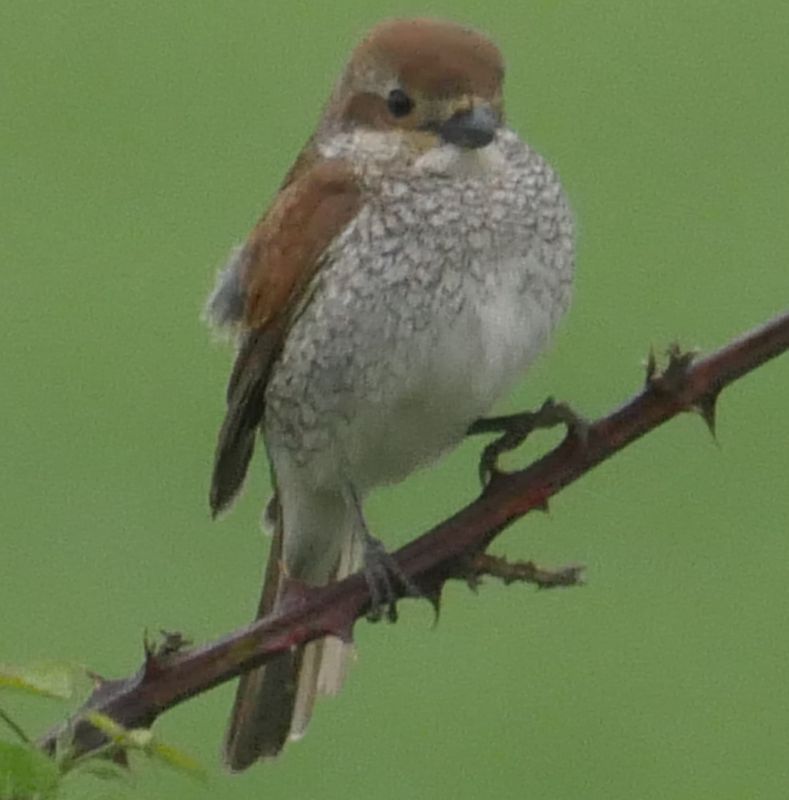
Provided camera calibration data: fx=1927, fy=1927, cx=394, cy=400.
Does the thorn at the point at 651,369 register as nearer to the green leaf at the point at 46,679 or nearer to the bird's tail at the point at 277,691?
the green leaf at the point at 46,679

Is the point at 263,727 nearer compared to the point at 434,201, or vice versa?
the point at 263,727

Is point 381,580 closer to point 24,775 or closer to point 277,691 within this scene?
point 277,691

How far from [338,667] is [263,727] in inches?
11.4

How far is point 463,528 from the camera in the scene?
1.95 meters

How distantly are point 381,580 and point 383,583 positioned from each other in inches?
0.4

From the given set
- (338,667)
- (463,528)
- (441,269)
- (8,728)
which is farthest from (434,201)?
(8,728)

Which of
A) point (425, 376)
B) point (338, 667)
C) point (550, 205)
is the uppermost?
point (550, 205)

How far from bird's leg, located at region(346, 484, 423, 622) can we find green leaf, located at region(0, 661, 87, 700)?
0.62 metres

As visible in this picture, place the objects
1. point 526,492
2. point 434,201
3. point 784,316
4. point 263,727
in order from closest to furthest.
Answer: point 784,316, point 526,492, point 263,727, point 434,201

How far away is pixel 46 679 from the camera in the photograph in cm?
140

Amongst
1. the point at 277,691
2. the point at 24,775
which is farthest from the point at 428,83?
the point at 24,775

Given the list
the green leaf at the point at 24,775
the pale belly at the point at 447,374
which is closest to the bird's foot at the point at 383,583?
the pale belly at the point at 447,374

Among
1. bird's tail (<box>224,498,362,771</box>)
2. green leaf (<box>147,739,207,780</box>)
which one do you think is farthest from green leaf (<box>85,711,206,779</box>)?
bird's tail (<box>224,498,362,771</box>)

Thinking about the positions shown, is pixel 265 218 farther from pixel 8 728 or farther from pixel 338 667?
pixel 8 728
